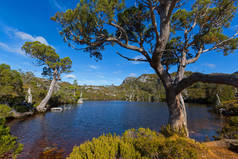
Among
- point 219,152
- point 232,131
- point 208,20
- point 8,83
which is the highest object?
point 208,20

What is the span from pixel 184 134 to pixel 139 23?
19.2 ft

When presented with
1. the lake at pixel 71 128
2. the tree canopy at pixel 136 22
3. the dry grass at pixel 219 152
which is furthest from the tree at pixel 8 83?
the dry grass at pixel 219 152

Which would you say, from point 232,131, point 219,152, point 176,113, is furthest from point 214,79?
point 232,131

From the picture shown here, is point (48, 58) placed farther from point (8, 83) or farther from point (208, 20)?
point (208, 20)

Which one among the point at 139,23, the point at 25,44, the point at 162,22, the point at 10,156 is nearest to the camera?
the point at 162,22

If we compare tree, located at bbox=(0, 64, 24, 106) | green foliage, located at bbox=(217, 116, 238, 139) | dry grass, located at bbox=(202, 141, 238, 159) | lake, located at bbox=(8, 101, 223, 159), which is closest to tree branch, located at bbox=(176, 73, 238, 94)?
dry grass, located at bbox=(202, 141, 238, 159)

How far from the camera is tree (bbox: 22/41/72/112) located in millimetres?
21094

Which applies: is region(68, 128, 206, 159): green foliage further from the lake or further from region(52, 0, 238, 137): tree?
the lake

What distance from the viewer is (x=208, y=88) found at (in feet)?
164

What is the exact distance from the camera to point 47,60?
23312 millimetres

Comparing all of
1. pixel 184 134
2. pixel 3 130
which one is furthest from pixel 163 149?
pixel 3 130

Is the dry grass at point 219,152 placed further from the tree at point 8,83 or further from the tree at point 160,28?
the tree at point 8,83

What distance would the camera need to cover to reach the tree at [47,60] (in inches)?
830

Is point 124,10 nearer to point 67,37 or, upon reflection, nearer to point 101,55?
point 101,55
